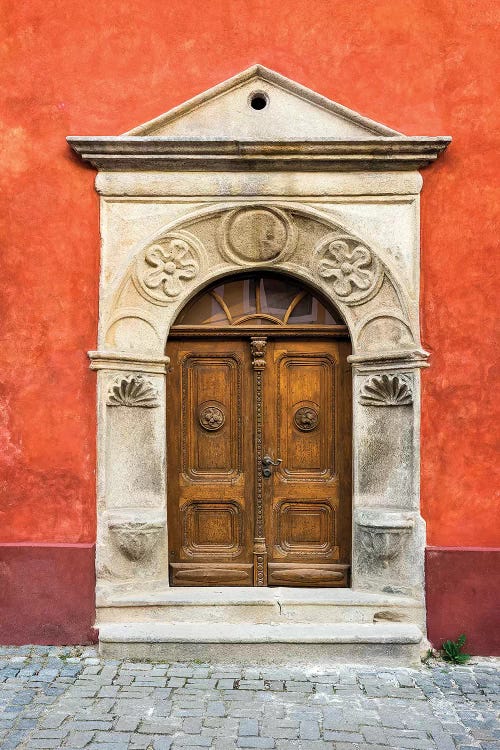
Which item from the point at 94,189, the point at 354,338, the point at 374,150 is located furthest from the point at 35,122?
the point at 354,338

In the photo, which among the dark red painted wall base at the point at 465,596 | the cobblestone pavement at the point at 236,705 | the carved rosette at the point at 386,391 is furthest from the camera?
the carved rosette at the point at 386,391

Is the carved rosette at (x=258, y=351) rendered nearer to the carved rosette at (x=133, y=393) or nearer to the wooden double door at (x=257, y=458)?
the wooden double door at (x=257, y=458)

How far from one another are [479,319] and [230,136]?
2142 millimetres

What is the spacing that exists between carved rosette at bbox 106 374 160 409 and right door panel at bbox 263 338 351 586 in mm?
850

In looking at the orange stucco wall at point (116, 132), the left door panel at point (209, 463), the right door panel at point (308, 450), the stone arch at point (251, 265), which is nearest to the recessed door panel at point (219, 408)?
the left door panel at point (209, 463)

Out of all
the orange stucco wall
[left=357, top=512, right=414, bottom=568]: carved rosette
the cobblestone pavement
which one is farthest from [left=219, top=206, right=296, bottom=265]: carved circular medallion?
the cobblestone pavement

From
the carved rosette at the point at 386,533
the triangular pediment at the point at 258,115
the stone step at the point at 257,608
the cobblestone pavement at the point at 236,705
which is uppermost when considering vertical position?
the triangular pediment at the point at 258,115

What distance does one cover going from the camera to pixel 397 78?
178 inches

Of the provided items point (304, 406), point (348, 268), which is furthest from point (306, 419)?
point (348, 268)

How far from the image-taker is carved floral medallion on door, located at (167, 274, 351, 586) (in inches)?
190

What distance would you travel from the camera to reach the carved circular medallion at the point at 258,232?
462 centimetres

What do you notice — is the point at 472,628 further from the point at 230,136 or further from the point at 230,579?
the point at 230,136

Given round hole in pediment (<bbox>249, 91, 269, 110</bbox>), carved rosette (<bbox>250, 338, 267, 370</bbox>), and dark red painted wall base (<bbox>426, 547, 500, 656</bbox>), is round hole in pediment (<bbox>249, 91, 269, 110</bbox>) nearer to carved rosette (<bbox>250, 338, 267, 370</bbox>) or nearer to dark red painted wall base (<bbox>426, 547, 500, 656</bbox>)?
carved rosette (<bbox>250, 338, 267, 370</bbox>)

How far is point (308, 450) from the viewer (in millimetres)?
4859
